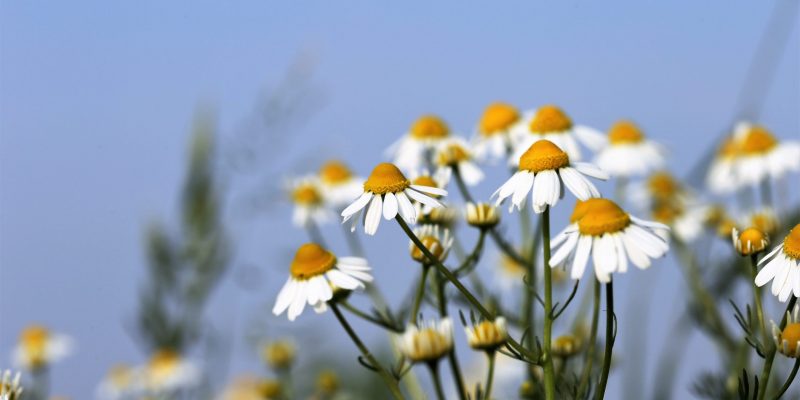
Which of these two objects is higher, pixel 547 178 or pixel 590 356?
pixel 547 178

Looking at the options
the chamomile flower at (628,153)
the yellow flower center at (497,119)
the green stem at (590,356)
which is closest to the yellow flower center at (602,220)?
the green stem at (590,356)

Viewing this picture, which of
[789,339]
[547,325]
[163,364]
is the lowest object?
[789,339]

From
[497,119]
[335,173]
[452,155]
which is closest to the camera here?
[452,155]

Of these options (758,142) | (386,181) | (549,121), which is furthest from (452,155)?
(758,142)

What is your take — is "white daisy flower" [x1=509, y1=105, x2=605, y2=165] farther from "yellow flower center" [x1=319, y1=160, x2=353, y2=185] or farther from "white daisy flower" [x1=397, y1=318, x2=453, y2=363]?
"yellow flower center" [x1=319, y1=160, x2=353, y2=185]

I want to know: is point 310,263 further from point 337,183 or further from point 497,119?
point 337,183

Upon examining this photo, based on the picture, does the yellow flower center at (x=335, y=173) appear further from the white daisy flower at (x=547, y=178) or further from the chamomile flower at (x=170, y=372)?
the white daisy flower at (x=547, y=178)
